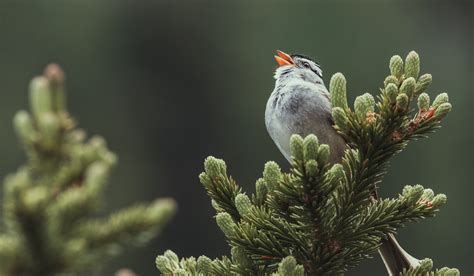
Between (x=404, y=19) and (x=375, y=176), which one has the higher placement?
(x=404, y=19)

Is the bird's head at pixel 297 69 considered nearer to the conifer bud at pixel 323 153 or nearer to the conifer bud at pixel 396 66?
the conifer bud at pixel 396 66

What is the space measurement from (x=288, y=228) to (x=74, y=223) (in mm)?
489

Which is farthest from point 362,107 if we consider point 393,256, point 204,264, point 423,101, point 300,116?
point 300,116

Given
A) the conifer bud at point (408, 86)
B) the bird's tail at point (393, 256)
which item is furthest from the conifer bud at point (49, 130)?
the bird's tail at point (393, 256)

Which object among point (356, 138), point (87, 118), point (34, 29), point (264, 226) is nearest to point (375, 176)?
point (356, 138)

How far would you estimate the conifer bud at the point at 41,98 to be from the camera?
1908mm

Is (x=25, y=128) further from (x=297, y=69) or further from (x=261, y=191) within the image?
(x=297, y=69)

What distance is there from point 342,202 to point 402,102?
247 millimetres

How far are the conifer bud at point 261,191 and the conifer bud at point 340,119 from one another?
26 cm

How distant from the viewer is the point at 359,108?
205cm

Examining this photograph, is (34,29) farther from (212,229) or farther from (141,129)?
(212,229)

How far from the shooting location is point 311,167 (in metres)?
1.94

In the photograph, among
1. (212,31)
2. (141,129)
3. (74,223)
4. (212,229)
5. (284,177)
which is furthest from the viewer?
(212,31)

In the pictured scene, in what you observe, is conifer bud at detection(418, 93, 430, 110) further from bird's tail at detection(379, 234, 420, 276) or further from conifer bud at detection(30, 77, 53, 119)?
conifer bud at detection(30, 77, 53, 119)
